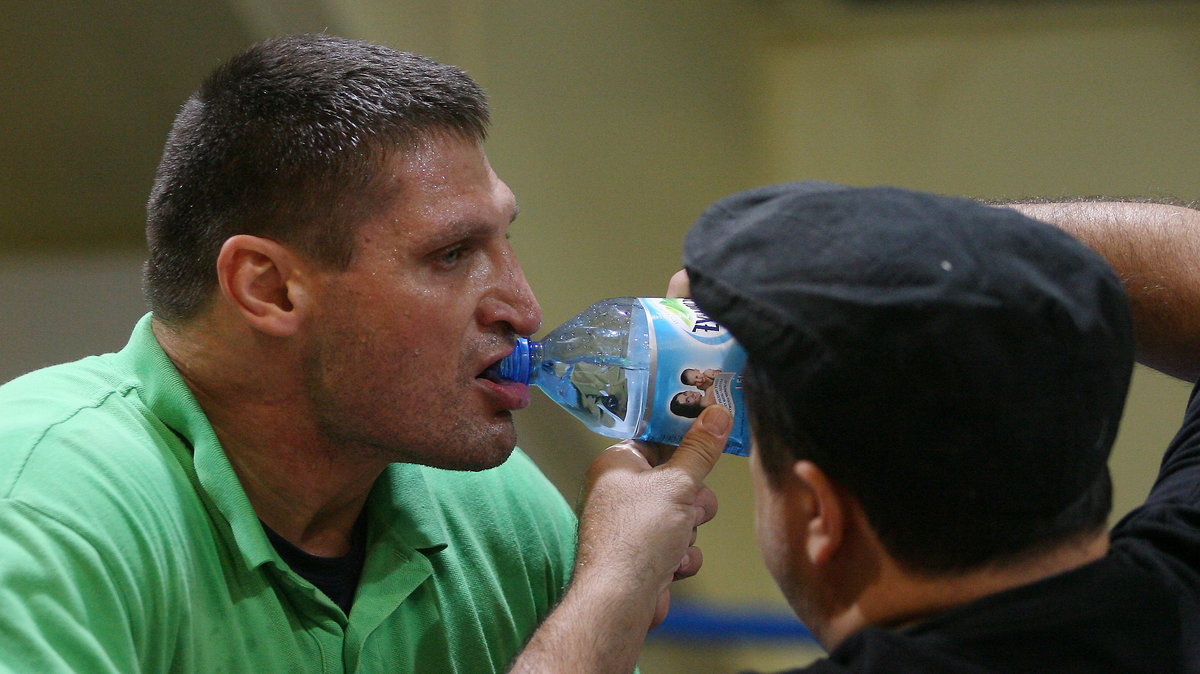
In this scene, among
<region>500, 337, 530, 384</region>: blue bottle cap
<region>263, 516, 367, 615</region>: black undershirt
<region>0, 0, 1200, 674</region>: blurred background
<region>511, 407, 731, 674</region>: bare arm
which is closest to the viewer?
<region>511, 407, 731, 674</region>: bare arm

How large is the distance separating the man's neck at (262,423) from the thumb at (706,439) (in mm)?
433

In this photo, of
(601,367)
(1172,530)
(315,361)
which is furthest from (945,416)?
(601,367)

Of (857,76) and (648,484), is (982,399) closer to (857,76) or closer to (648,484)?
(648,484)

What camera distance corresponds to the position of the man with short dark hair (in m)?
1.31

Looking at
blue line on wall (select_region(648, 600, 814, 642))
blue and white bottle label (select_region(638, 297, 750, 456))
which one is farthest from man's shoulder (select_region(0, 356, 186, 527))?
blue line on wall (select_region(648, 600, 814, 642))

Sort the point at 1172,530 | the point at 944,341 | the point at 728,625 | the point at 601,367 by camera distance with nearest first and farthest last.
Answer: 1. the point at 944,341
2. the point at 1172,530
3. the point at 601,367
4. the point at 728,625

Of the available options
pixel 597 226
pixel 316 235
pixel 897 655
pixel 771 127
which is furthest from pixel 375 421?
pixel 771 127

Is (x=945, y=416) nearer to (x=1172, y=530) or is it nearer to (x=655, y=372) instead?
(x=1172, y=530)

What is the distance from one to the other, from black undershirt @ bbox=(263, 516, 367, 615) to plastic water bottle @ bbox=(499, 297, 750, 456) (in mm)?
314

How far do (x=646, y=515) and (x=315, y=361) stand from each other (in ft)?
1.49

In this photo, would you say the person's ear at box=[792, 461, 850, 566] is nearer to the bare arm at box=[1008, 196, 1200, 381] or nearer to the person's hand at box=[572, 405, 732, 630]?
the person's hand at box=[572, 405, 732, 630]

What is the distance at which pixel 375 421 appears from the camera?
142 cm

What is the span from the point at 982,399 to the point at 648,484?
0.66 m

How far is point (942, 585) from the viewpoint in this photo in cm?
88
